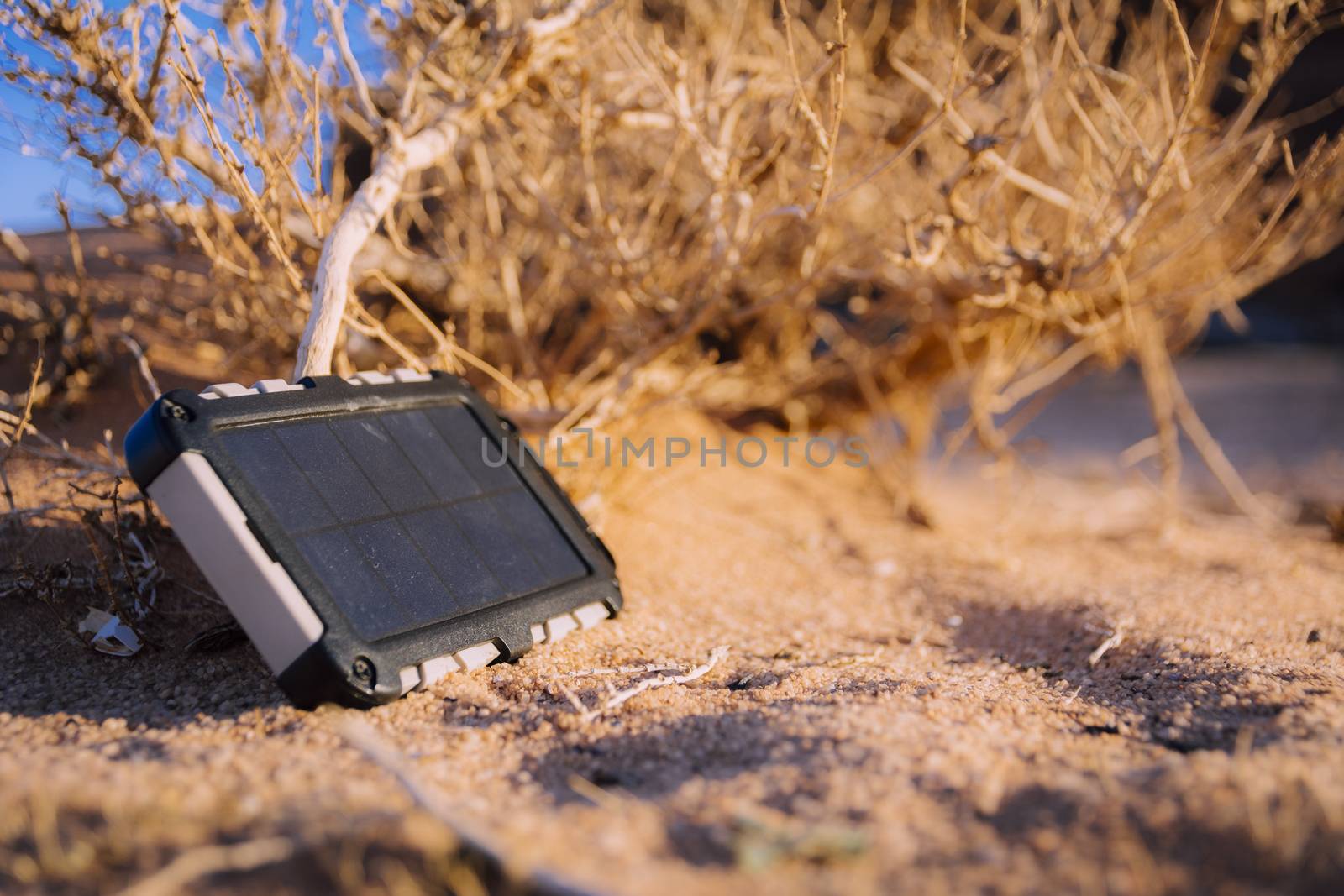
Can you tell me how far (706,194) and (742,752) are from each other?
8.03 feet

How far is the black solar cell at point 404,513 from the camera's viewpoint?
1789 millimetres

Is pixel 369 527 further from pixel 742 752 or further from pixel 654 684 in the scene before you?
pixel 742 752

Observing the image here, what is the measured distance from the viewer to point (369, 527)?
191 cm

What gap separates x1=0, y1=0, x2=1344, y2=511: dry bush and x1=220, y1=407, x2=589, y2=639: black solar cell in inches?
12.2

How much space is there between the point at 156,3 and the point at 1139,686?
297 centimetres

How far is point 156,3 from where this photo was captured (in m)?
2.46

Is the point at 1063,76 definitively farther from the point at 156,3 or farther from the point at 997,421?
the point at 997,421

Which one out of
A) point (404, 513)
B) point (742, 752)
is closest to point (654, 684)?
point (742, 752)

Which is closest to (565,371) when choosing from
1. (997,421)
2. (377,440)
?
(377,440)

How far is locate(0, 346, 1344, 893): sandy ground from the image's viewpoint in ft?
3.81

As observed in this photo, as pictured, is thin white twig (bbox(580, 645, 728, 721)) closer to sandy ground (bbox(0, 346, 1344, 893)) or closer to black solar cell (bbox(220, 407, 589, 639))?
sandy ground (bbox(0, 346, 1344, 893))
